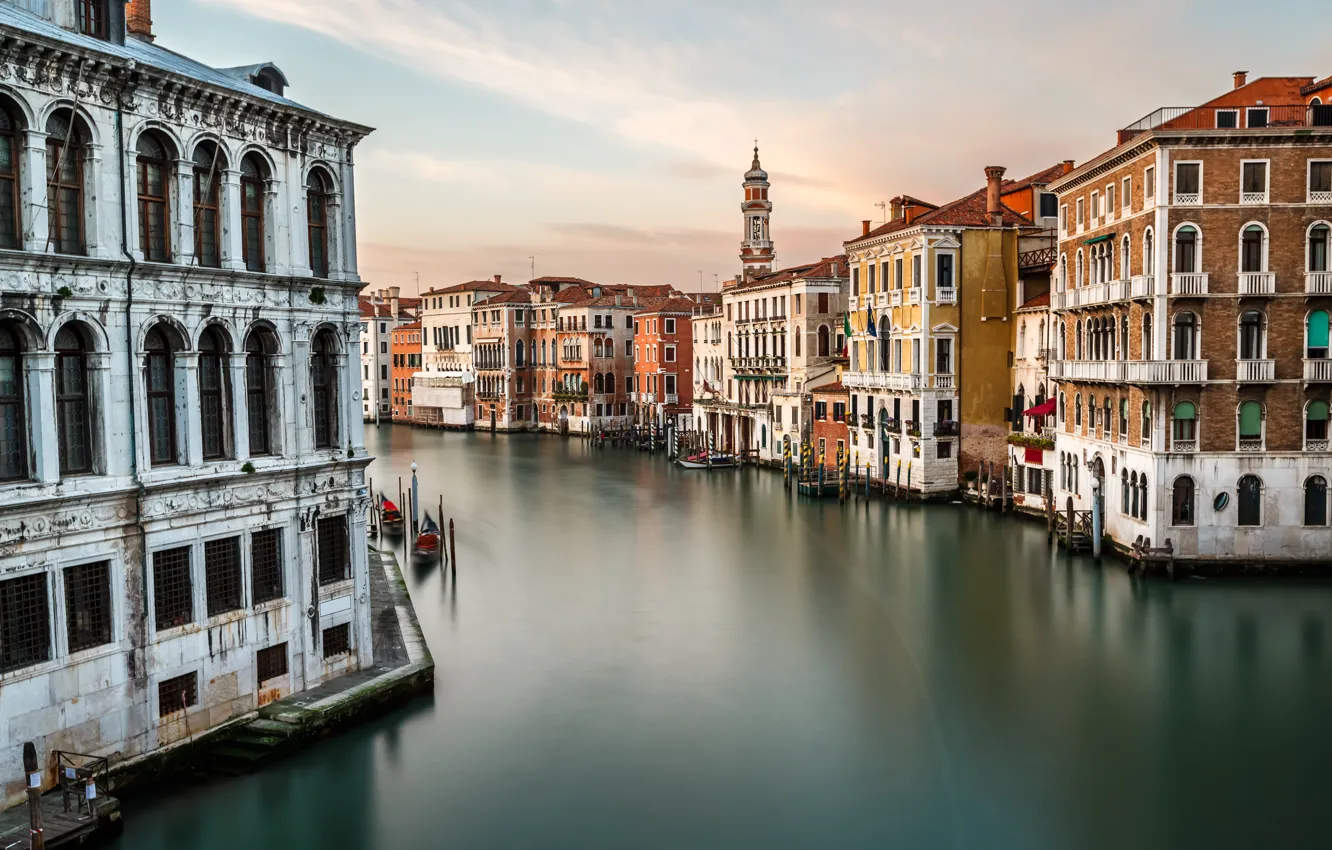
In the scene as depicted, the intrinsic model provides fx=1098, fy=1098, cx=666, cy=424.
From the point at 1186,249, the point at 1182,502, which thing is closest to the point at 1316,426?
the point at 1182,502

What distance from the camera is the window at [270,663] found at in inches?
496

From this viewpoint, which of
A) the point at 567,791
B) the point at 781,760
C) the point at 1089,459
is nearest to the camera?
the point at 567,791

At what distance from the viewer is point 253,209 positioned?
1274 cm

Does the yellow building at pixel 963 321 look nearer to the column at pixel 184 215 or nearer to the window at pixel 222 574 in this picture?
the window at pixel 222 574

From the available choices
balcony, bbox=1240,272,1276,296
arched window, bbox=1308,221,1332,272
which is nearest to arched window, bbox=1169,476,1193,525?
balcony, bbox=1240,272,1276,296

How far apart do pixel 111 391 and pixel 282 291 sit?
244cm

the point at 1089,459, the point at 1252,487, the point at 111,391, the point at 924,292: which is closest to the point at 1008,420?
the point at 924,292

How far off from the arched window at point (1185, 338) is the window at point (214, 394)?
55.9 feet

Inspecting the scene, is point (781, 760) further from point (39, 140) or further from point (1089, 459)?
point (1089, 459)

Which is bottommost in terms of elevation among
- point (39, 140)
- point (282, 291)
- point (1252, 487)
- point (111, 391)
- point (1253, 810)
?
point (1253, 810)

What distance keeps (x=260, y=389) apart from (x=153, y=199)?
8.08ft

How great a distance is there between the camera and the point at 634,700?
15289 mm

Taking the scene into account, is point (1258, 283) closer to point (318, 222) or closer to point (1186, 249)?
point (1186, 249)

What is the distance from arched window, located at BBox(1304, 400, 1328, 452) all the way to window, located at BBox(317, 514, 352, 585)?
17.5 metres
